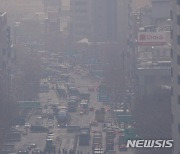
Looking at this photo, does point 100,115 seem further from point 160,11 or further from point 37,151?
point 160,11

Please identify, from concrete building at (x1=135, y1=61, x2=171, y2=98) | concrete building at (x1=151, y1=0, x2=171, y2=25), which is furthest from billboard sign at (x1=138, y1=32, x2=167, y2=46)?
concrete building at (x1=151, y1=0, x2=171, y2=25)

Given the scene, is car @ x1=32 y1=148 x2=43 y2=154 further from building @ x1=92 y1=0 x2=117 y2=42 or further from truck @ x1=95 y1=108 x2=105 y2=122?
building @ x1=92 y1=0 x2=117 y2=42

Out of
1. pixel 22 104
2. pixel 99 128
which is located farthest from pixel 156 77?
pixel 22 104

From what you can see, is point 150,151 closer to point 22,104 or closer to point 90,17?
point 22,104

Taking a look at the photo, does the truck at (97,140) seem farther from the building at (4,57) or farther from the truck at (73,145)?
the building at (4,57)

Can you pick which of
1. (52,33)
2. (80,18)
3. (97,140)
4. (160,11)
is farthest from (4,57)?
(52,33)
